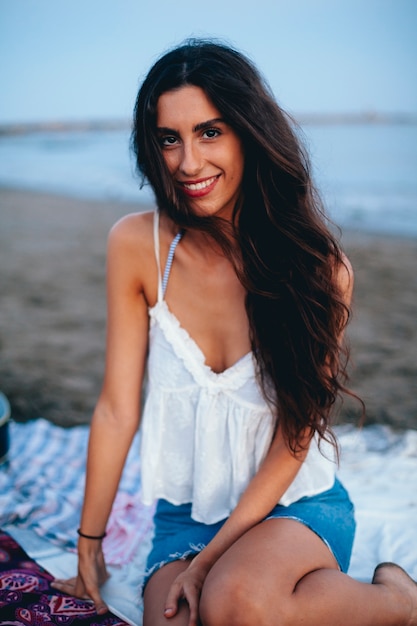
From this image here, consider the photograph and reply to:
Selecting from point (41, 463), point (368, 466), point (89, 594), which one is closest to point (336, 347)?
point (89, 594)

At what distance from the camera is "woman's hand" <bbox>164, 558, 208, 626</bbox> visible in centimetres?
168

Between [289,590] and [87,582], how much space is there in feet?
2.51

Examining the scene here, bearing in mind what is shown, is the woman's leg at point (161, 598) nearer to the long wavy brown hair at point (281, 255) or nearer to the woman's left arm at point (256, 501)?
the woman's left arm at point (256, 501)

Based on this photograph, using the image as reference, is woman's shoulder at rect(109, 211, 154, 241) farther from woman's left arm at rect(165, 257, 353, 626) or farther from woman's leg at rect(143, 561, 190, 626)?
woman's leg at rect(143, 561, 190, 626)

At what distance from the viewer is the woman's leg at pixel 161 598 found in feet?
5.57

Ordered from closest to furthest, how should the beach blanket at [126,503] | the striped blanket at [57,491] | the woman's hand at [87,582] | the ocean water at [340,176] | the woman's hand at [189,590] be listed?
the woman's hand at [189,590] < the woman's hand at [87,582] < the beach blanket at [126,503] < the striped blanket at [57,491] < the ocean water at [340,176]

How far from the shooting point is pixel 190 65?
1.81m

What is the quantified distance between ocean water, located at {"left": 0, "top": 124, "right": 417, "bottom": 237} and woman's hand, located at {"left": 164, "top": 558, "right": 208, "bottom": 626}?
524cm

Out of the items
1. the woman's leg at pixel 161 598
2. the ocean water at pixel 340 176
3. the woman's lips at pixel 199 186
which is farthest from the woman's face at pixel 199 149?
the ocean water at pixel 340 176

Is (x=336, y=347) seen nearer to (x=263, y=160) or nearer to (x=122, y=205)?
(x=263, y=160)

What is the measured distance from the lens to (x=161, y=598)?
1.82 meters

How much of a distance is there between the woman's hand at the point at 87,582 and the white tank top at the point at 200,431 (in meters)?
0.26

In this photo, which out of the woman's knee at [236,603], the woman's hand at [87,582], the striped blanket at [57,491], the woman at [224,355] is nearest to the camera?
the woman's knee at [236,603]

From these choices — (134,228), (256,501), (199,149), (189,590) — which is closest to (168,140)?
(199,149)
